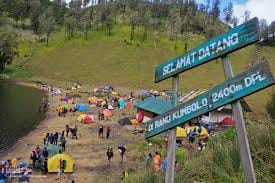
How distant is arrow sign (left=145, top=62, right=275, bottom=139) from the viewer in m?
5.12

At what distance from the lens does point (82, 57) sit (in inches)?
3967

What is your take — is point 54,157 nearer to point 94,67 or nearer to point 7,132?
point 7,132

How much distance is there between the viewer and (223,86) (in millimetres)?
5746

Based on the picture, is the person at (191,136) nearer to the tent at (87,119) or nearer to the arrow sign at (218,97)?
the tent at (87,119)

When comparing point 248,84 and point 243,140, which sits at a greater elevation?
point 248,84

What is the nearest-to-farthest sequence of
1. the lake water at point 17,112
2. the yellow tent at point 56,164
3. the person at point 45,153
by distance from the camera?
the yellow tent at point 56,164 → the person at point 45,153 → the lake water at point 17,112

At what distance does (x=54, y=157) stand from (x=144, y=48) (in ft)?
271

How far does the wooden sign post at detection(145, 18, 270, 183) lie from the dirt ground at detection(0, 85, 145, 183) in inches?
485

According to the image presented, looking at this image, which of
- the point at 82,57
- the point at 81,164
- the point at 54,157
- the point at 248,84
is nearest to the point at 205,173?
the point at 248,84

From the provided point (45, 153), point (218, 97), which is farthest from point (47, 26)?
point (218, 97)

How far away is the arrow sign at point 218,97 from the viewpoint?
5.12 m

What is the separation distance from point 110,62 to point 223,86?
92.1m

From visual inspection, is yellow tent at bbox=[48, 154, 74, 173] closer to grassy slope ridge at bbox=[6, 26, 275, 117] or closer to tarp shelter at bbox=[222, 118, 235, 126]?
tarp shelter at bbox=[222, 118, 235, 126]

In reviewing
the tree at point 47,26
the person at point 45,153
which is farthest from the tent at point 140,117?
the tree at point 47,26
